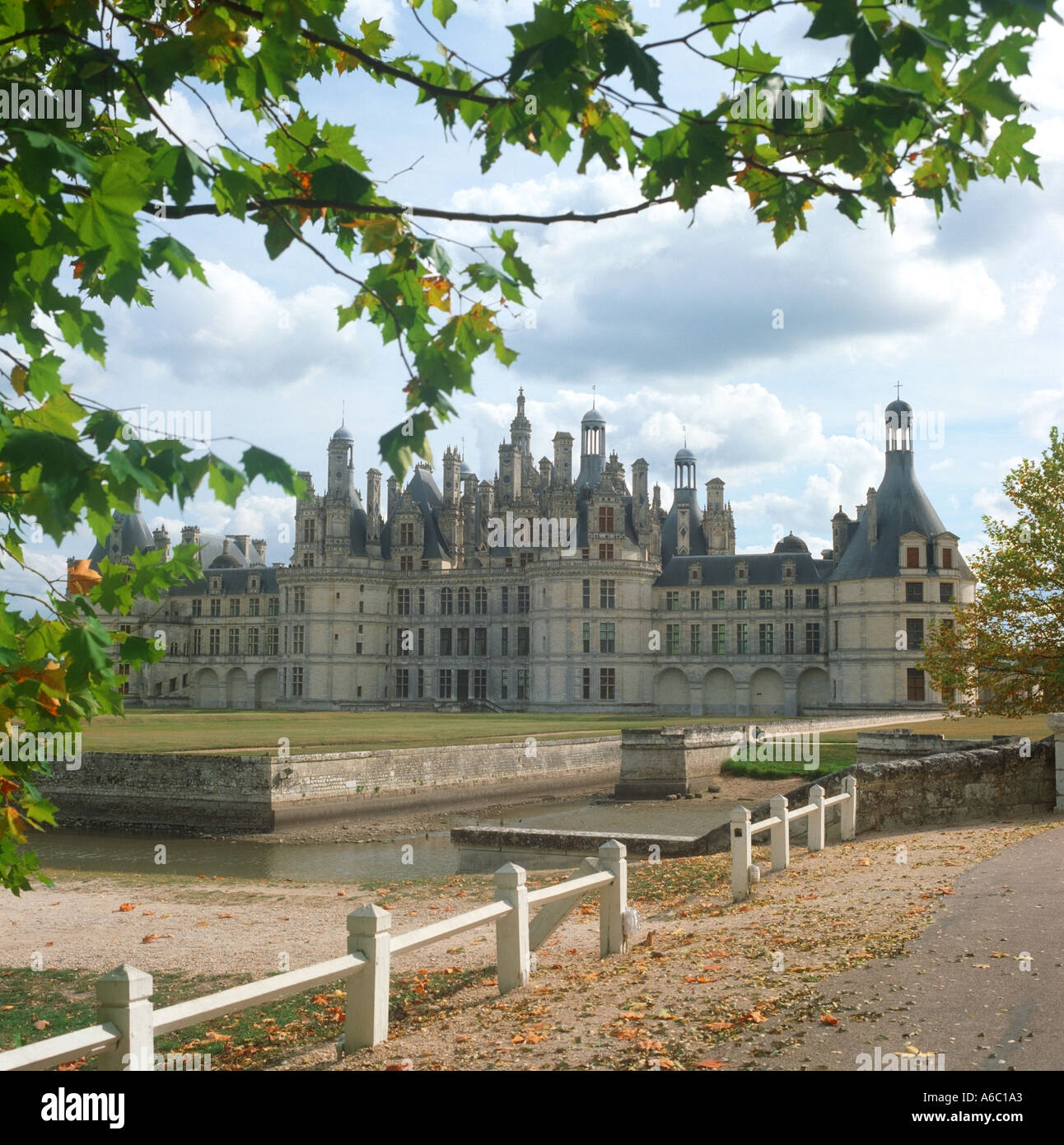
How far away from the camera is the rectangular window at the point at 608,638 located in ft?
198

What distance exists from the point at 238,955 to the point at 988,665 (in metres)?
16.6

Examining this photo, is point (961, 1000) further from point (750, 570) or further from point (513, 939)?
point (750, 570)

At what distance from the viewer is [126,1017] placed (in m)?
4.70

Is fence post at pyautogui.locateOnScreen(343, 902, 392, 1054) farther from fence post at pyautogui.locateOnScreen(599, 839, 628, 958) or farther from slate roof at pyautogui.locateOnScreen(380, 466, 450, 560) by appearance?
slate roof at pyautogui.locateOnScreen(380, 466, 450, 560)

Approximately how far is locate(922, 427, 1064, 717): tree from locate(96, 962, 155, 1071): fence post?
792 inches

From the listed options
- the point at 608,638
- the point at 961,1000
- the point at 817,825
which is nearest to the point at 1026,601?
the point at 817,825

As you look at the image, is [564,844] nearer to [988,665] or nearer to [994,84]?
[988,665]

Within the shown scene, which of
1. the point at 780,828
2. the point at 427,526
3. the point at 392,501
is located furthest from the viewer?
the point at 392,501

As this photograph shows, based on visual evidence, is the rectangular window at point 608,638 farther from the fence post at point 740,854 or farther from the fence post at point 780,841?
the fence post at point 740,854

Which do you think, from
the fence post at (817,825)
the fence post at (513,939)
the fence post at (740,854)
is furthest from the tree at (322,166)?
the fence post at (817,825)

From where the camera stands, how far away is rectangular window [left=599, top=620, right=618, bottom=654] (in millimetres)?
60344

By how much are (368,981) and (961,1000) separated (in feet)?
11.4

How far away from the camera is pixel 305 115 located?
16.0 feet
